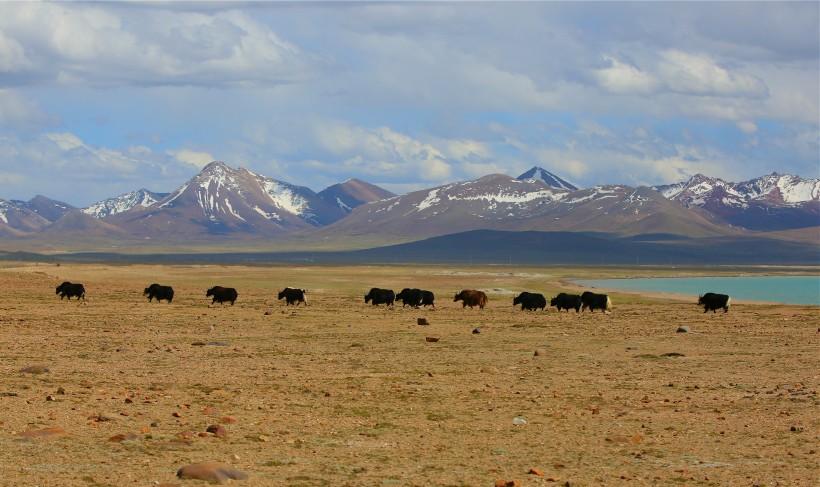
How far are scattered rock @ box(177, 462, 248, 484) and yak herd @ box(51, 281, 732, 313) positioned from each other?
36347 millimetres

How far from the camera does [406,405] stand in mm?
18234

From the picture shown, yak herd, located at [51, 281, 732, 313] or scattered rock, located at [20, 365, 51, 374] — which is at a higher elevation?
yak herd, located at [51, 281, 732, 313]

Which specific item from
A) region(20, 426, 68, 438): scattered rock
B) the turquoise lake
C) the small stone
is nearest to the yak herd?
the turquoise lake

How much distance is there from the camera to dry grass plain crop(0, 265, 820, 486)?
42.9ft

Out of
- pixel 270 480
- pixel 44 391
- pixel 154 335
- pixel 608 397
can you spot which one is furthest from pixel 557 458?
pixel 154 335

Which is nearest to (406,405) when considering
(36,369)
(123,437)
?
(123,437)

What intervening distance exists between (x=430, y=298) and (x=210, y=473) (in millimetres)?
39298

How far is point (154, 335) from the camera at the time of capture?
3108 cm

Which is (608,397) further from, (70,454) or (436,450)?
(70,454)

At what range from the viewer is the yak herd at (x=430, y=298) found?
48.9m

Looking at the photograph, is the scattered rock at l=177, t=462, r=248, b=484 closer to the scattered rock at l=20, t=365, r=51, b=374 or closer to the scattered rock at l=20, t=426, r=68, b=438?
the scattered rock at l=20, t=426, r=68, b=438

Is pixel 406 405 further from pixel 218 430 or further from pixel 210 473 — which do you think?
pixel 210 473

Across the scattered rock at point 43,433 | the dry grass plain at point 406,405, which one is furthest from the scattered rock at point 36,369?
the scattered rock at point 43,433

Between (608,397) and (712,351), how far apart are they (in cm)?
983
